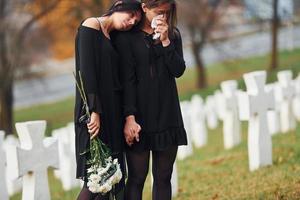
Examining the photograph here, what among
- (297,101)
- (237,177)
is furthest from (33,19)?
(237,177)

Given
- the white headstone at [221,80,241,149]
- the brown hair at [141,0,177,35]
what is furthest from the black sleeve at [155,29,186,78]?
the white headstone at [221,80,241,149]

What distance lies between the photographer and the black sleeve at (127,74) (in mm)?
5418

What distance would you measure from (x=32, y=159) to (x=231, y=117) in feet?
22.7

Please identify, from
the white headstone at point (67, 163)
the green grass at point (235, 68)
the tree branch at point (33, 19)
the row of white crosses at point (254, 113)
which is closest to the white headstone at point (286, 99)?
the row of white crosses at point (254, 113)

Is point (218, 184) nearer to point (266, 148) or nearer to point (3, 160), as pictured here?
point (266, 148)

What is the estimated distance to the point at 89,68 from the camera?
532 cm

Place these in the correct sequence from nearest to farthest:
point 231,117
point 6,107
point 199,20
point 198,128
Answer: point 231,117 < point 198,128 < point 6,107 < point 199,20

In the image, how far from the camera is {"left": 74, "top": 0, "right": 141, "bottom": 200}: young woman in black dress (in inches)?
209

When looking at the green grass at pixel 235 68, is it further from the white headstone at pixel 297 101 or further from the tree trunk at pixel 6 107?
the white headstone at pixel 297 101

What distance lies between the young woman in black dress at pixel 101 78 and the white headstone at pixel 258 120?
3010 mm

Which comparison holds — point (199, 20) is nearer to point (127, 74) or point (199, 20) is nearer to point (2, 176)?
point (2, 176)

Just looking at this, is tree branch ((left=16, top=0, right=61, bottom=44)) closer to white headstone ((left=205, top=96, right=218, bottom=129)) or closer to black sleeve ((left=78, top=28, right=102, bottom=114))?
white headstone ((left=205, top=96, right=218, bottom=129))

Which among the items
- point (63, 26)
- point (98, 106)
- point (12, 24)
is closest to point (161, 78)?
point (98, 106)

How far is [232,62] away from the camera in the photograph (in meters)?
35.8
